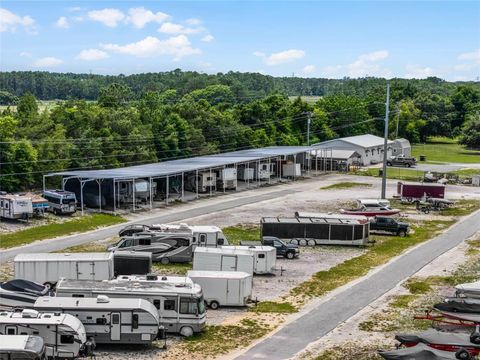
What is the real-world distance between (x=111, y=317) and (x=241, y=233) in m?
22.5

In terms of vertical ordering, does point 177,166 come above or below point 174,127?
below

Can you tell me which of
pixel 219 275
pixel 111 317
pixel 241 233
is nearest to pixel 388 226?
pixel 241 233

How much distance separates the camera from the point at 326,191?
66.2m

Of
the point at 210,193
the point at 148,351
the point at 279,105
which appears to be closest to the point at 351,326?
the point at 148,351

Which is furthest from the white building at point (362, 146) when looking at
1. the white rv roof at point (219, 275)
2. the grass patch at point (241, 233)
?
the white rv roof at point (219, 275)

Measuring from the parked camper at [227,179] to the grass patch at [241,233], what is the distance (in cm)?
1676

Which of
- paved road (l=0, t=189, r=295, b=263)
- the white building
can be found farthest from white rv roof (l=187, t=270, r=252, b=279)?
the white building

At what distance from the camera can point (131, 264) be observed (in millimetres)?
32281

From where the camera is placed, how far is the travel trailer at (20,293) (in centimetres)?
2597

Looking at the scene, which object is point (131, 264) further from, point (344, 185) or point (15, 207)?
point (344, 185)

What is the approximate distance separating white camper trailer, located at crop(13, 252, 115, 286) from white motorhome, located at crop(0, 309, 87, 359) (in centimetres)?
813

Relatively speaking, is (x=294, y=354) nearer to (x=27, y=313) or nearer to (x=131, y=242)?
(x=27, y=313)

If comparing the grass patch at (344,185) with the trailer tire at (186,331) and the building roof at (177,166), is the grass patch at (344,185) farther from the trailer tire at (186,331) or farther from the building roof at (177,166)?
the trailer tire at (186,331)

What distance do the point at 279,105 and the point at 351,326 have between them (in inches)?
2993
